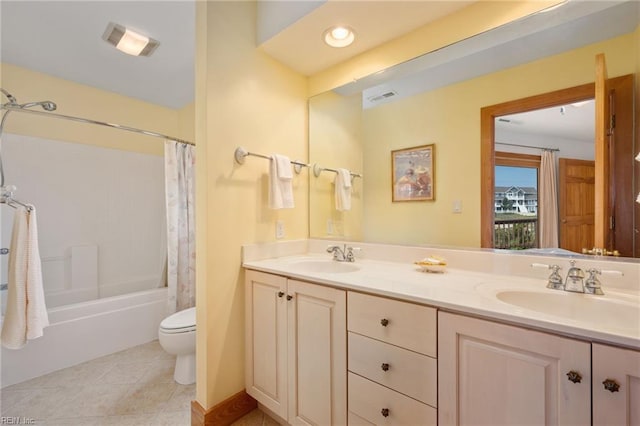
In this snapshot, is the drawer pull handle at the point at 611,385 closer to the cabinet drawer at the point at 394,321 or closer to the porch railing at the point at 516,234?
the cabinet drawer at the point at 394,321

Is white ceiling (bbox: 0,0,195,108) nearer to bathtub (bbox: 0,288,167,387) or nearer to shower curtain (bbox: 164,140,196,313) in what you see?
shower curtain (bbox: 164,140,196,313)

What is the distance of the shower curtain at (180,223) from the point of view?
2.53 meters

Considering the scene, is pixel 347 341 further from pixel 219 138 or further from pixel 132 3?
pixel 132 3

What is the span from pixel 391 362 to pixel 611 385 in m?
0.60

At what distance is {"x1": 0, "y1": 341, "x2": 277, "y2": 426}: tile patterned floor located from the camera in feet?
→ 5.02

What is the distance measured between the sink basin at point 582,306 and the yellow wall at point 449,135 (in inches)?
17.2

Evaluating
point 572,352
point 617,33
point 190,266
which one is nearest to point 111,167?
point 190,266

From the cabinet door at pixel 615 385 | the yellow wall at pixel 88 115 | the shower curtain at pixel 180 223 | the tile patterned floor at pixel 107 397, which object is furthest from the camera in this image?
the shower curtain at pixel 180 223

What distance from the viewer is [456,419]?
2.92 ft

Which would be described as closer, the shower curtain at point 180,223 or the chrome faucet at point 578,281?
the chrome faucet at point 578,281

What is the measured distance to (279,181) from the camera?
68.0 inches

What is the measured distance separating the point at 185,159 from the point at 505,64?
2630 mm

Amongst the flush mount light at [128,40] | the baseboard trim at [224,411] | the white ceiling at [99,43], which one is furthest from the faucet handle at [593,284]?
the flush mount light at [128,40]

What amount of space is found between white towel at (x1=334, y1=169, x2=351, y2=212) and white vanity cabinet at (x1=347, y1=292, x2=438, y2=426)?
0.96 metres
